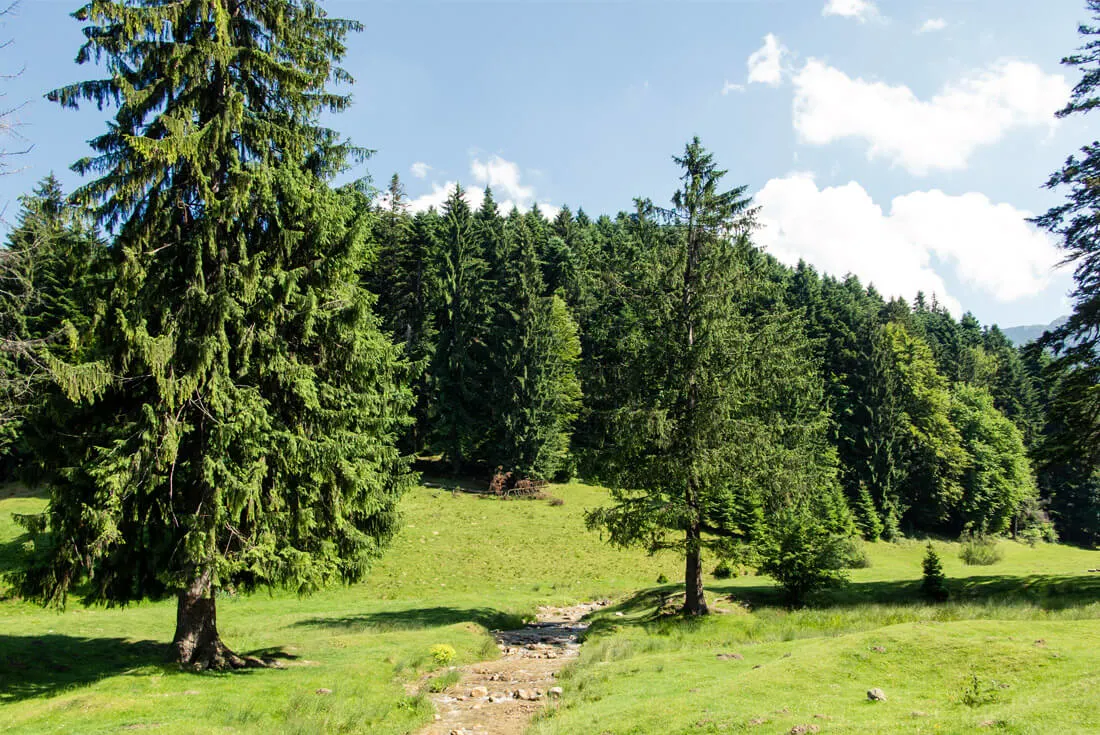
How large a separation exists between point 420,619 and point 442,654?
21.8 ft

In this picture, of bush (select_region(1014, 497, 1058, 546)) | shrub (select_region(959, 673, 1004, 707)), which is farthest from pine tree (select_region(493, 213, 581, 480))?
bush (select_region(1014, 497, 1058, 546))

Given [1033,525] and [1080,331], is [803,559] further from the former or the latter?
[1033,525]

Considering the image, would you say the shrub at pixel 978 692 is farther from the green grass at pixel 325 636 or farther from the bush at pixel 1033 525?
the bush at pixel 1033 525

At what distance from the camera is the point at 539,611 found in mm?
25688

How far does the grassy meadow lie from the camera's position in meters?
9.93

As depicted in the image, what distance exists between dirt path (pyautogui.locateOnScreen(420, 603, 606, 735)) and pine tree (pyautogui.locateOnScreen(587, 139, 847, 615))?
419 cm

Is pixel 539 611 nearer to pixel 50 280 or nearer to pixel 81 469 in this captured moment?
pixel 81 469

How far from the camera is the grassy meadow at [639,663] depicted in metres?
9.93

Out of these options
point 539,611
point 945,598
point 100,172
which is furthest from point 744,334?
point 100,172

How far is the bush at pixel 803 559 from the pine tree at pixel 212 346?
14.7 metres

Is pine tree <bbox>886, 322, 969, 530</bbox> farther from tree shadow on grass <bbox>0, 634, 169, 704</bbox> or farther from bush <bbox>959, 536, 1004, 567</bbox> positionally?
tree shadow on grass <bbox>0, 634, 169, 704</bbox>

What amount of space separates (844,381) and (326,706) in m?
62.3

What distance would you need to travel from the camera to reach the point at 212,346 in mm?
12555

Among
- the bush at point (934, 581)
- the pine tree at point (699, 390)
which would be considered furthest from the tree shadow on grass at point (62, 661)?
the bush at point (934, 581)
